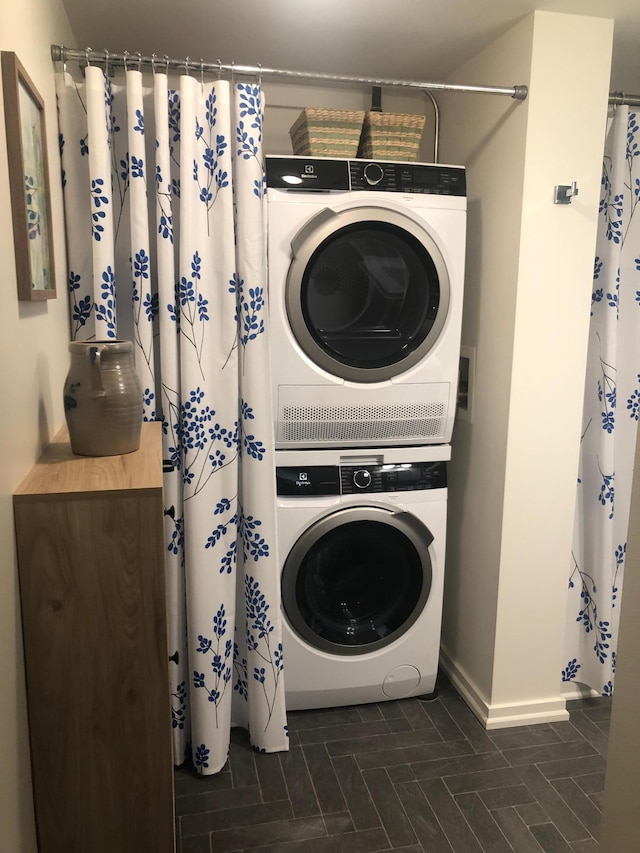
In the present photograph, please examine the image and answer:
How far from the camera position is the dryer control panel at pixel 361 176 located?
2049 mm

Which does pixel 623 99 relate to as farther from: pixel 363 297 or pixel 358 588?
pixel 358 588

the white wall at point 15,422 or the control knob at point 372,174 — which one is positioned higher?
the control knob at point 372,174

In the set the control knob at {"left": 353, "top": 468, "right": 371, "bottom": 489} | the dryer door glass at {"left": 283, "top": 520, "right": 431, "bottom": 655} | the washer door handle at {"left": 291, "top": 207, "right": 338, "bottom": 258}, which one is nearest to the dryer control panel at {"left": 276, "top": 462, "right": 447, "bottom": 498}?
the control knob at {"left": 353, "top": 468, "right": 371, "bottom": 489}

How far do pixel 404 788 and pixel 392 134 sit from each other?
6.76 ft

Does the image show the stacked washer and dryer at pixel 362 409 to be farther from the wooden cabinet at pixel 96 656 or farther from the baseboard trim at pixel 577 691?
the wooden cabinet at pixel 96 656

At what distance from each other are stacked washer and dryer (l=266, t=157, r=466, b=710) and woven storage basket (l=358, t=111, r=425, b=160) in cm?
8

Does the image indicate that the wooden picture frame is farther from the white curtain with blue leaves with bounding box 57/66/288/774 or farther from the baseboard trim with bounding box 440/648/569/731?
the baseboard trim with bounding box 440/648/569/731

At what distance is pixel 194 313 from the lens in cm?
193

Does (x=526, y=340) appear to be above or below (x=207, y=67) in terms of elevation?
below

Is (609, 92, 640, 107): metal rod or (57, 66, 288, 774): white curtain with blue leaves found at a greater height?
(609, 92, 640, 107): metal rod

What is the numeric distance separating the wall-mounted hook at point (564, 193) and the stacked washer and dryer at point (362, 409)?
0.31 meters

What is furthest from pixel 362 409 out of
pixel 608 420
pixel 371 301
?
pixel 608 420

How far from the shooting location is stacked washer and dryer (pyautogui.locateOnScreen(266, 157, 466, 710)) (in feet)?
6.89

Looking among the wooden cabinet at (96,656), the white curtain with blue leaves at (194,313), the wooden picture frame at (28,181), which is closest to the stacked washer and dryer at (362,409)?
the white curtain with blue leaves at (194,313)
